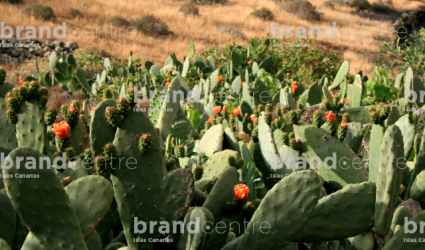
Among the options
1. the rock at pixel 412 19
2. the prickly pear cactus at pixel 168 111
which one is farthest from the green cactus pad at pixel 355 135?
the rock at pixel 412 19

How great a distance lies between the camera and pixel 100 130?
146 centimetres

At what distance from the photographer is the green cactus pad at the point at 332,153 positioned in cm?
200

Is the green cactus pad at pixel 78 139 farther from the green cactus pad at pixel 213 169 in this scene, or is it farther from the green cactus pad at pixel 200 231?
the green cactus pad at pixel 200 231

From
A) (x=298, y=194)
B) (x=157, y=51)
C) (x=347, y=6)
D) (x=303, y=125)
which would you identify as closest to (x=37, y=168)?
(x=298, y=194)

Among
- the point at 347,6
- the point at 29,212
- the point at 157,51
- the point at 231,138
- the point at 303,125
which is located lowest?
the point at 157,51

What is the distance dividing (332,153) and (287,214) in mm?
779

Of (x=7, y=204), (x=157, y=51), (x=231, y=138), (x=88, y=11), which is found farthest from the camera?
(x=88, y=11)

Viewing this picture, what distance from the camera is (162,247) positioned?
1.53m

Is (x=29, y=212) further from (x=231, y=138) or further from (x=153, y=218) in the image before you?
(x=231, y=138)

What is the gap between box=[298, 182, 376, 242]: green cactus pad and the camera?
154 centimetres

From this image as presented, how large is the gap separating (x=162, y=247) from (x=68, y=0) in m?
19.9

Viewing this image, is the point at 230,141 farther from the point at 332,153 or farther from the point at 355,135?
the point at 355,135

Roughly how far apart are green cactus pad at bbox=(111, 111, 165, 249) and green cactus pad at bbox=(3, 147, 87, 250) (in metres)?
0.23

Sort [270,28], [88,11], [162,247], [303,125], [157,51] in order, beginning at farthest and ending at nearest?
[270,28] → [88,11] → [157,51] → [303,125] → [162,247]
